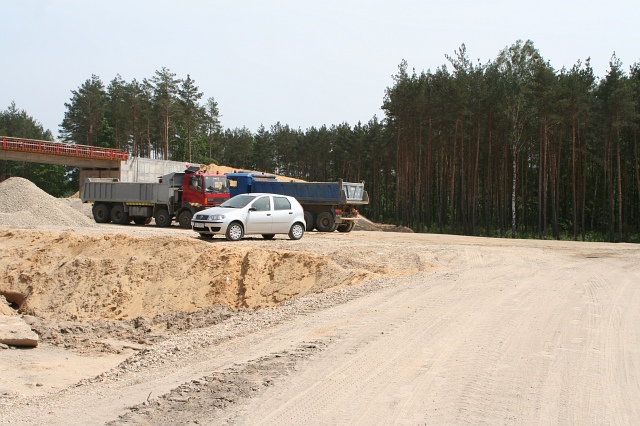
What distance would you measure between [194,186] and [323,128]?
57386mm

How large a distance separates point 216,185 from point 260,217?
8640 mm

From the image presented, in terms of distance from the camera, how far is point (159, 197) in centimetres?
3144

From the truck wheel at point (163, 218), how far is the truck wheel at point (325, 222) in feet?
25.1

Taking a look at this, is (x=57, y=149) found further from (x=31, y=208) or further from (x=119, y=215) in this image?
(x=31, y=208)

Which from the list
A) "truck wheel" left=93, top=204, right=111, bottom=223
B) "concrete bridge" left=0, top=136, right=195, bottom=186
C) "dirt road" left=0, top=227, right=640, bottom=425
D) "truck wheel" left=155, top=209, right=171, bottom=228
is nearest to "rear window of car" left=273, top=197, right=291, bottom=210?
"dirt road" left=0, top=227, right=640, bottom=425

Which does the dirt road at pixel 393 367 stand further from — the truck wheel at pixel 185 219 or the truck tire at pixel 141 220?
the truck tire at pixel 141 220

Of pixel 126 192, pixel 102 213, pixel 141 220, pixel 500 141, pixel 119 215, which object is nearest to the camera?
pixel 126 192

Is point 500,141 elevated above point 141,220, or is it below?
above

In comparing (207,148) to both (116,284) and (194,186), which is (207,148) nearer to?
(194,186)

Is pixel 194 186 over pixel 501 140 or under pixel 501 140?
under

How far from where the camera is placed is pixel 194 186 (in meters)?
29.0

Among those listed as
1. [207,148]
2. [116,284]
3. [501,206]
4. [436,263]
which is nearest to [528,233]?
[501,206]

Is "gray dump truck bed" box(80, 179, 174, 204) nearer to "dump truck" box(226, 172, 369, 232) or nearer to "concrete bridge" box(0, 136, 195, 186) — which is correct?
"dump truck" box(226, 172, 369, 232)

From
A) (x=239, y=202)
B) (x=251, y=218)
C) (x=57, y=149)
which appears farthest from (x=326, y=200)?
(x=57, y=149)
